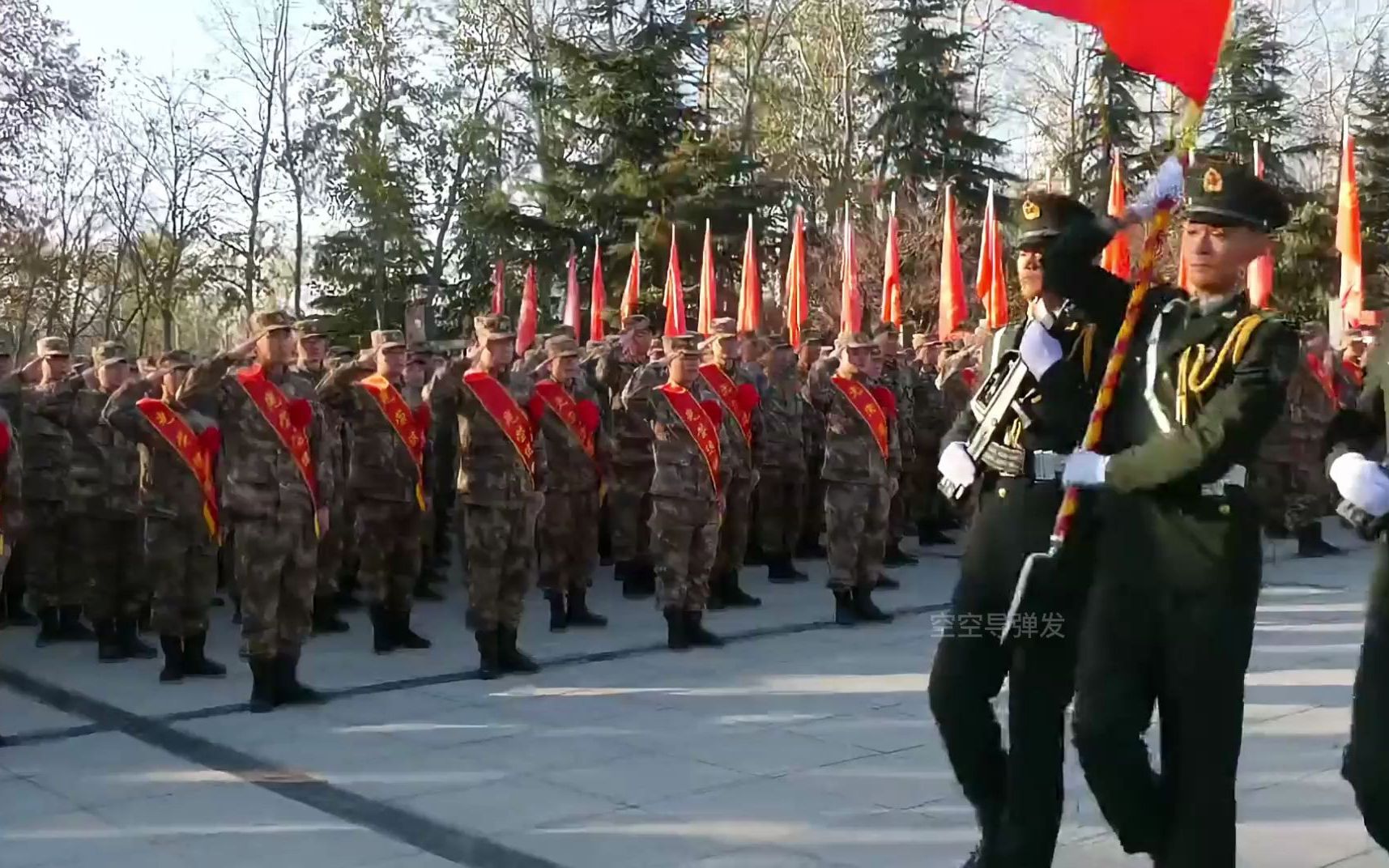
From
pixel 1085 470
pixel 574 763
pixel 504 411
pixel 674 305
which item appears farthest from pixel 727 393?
pixel 674 305

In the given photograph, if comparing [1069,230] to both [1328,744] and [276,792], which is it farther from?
[276,792]

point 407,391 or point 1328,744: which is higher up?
A: point 407,391

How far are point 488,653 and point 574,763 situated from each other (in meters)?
1.94

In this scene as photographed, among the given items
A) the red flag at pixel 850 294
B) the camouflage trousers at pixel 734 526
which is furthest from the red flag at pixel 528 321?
the camouflage trousers at pixel 734 526

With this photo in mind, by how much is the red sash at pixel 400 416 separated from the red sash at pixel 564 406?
966 millimetres

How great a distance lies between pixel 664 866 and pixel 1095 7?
2.88m

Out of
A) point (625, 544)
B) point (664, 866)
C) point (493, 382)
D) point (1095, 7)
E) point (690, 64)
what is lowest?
point (664, 866)

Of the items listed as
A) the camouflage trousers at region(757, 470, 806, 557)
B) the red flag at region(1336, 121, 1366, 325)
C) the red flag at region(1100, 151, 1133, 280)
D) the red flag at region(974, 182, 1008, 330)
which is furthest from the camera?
the red flag at region(974, 182, 1008, 330)

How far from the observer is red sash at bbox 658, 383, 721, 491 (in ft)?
28.8

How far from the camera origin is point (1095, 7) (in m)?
3.86

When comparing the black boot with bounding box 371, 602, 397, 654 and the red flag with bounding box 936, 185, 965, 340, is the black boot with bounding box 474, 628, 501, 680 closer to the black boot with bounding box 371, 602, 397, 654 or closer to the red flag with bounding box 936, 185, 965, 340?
the black boot with bounding box 371, 602, 397, 654

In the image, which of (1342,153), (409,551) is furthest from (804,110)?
(409,551)

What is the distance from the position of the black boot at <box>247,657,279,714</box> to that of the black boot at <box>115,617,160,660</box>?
1.76 m

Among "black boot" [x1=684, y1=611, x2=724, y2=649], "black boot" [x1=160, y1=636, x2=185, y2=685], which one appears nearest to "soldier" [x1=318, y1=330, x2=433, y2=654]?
"black boot" [x1=160, y1=636, x2=185, y2=685]
